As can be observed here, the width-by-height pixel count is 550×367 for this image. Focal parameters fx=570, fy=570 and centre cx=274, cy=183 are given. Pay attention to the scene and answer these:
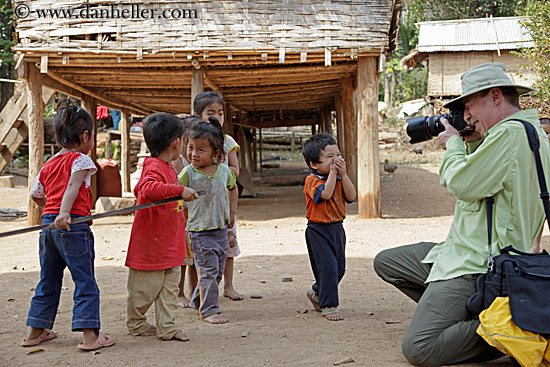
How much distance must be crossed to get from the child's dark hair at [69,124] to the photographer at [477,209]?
2238 mm

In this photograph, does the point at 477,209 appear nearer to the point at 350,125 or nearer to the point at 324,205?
the point at 324,205

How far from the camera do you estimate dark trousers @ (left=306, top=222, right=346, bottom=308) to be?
4102 millimetres

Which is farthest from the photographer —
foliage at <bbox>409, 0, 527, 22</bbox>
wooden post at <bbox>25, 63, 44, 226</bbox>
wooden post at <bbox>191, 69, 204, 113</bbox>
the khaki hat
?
foliage at <bbox>409, 0, 527, 22</bbox>

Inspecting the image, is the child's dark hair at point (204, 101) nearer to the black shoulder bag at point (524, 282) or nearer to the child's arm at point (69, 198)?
the child's arm at point (69, 198)

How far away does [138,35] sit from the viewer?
926 centimetres

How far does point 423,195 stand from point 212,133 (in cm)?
1011

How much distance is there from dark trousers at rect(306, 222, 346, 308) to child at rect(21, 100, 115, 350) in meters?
1.49

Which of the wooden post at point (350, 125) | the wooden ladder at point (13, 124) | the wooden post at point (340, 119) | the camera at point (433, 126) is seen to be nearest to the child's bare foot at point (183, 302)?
the camera at point (433, 126)

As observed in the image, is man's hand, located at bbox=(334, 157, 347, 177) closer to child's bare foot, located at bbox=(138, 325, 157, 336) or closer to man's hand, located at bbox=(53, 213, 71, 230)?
child's bare foot, located at bbox=(138, 325, 157, 336)

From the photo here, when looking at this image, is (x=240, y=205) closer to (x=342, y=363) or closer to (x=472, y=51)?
(x=342, y=363)

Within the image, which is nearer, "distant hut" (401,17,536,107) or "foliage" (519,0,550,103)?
"foliage" (519,0,550,103)

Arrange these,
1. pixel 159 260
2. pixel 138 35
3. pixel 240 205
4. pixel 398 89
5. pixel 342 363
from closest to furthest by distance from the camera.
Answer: pixel 342 363 < pixel 159 260 < pixel 138 35 < pixel 240 205 < pixel 398 89

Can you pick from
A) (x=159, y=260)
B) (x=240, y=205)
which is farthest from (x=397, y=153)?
(x=159, y=260)

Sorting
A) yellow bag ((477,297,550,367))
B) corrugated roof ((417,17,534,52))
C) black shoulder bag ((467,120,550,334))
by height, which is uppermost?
corrugated roof ((417,17,534,52))
